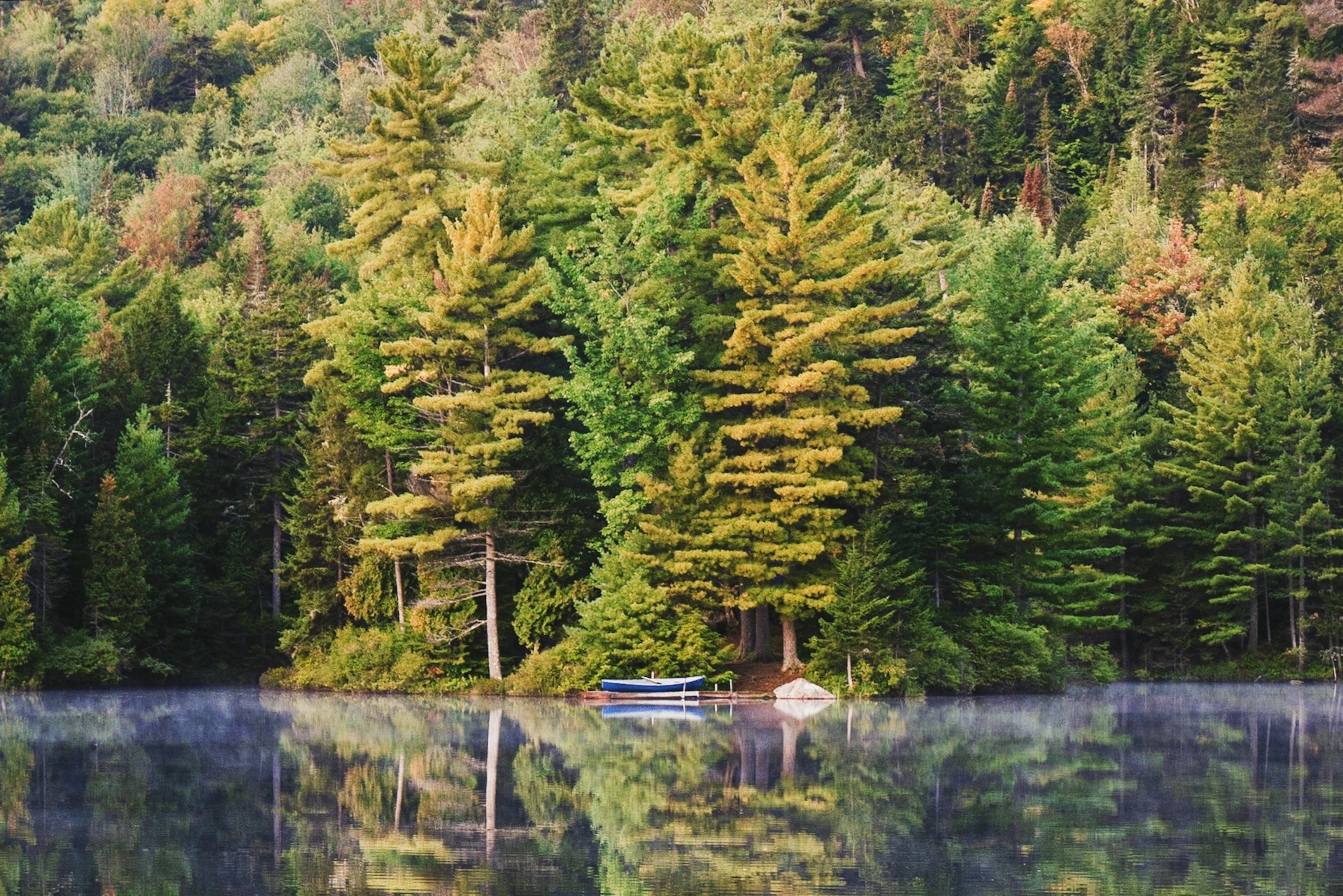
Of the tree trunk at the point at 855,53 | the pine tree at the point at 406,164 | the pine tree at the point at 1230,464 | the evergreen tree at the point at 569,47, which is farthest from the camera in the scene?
the tree trunk at the point at 855,53

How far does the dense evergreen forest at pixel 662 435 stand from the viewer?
166ft

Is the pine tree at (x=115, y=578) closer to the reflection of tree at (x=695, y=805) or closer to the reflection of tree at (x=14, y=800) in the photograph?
the reflection of tree at (x=14, y=800)

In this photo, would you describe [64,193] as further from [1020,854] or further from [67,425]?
[1020,854]

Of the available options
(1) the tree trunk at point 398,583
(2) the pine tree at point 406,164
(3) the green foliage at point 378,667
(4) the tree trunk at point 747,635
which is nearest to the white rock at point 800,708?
(4) the tree trunk at point 747,635

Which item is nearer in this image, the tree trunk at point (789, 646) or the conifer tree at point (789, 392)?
the conifer tree at point (789, 392)

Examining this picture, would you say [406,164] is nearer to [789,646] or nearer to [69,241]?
[789,646]

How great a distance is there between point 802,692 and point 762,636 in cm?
525

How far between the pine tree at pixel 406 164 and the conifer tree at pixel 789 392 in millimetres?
10144

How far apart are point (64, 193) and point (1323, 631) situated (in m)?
79.5

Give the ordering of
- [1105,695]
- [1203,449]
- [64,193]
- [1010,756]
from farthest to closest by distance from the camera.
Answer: [64,193] → [1203,449] → [1105,695] → [1010,756]

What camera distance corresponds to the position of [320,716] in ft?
144

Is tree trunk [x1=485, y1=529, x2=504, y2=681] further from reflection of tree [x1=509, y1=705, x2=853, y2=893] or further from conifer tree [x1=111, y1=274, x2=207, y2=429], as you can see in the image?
conifer tree [x1=111, y1=274, x2=207, y2=429]

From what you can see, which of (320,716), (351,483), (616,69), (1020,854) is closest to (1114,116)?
(616,69)

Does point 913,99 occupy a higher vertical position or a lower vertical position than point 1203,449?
higher
